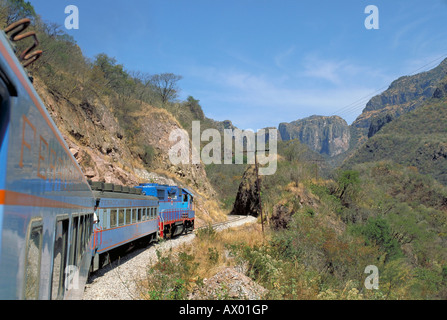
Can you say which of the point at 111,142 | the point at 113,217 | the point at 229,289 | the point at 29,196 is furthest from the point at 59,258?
the point at 111,142

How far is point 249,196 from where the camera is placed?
1875 inches

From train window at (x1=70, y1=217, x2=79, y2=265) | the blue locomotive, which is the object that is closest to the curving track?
train window at (x1=70, y1=217, x2=79, y2=265)

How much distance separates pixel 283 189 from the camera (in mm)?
37656

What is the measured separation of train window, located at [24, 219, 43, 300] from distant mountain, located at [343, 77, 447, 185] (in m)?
87.3

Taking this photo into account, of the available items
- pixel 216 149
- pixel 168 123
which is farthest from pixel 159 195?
pixel 216 149

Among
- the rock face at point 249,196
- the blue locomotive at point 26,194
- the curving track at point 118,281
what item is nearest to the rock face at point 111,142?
the rock face at point 249,196

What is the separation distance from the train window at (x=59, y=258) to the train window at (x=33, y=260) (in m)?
0.72

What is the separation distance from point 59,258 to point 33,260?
1.27m

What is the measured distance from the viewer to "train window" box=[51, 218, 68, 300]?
3.53 m

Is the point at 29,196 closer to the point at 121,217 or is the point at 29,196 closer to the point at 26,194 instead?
the point at 26,194

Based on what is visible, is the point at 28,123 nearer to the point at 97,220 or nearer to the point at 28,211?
the point at 28,211

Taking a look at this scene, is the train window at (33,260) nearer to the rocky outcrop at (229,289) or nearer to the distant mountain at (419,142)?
the rocky outcrop at (229,289)

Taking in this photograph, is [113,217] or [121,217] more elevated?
[113,217]

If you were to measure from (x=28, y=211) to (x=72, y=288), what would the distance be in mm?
2940
